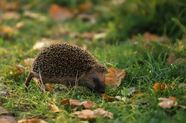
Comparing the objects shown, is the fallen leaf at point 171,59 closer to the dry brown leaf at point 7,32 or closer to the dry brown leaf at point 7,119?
the dry brown leaf at point 7,119

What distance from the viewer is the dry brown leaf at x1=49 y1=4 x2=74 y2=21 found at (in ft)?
33.0

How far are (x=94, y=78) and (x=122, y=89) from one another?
38 cm

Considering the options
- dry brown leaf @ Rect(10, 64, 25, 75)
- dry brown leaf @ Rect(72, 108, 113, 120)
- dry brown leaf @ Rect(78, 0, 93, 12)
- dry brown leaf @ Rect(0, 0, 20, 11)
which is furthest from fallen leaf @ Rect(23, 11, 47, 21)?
dry brown leaf @ Rect(72, 108, 113, 120)

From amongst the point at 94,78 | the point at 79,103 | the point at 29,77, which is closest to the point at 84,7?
the point at 29,77

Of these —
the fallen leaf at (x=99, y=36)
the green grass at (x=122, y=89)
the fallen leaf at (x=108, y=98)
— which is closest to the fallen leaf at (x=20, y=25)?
the green grass at (x=122, y=89)

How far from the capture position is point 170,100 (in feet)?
14.8

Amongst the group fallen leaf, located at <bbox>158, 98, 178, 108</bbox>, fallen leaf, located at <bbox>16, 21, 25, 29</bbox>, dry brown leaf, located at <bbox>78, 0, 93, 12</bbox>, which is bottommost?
Result: fallen leaf, located at <bbox>158, 98, 178, 108</bbox>

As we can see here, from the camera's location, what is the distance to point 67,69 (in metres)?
5.29

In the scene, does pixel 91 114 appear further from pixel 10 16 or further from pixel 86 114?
pixel 10 16

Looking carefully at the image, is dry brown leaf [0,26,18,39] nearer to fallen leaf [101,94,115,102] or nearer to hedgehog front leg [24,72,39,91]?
hedgehog front leg [24,72,39,91]

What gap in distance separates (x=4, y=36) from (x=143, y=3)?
2822 millimetres

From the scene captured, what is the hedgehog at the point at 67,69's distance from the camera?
5289 millimetres

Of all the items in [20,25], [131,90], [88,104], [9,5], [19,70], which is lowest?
[88,104]

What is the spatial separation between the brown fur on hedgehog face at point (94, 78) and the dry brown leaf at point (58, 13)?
16.0 ft
